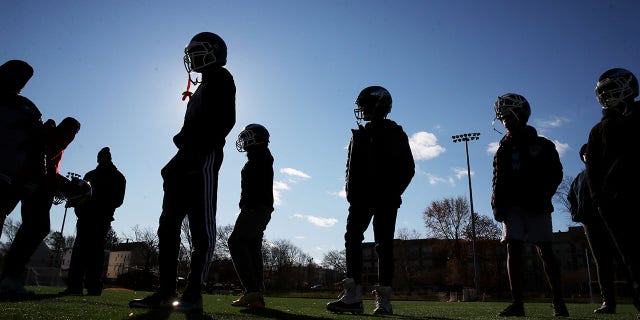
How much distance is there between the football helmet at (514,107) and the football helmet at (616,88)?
1.27 metres

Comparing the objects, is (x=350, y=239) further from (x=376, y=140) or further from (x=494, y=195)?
(x=494, y=195)

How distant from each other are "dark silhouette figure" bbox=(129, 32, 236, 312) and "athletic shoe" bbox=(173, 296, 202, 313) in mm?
139

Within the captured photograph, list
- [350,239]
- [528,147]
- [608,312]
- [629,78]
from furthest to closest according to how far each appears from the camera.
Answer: [608,312]
[528,147]
[350,239]
[629,78]

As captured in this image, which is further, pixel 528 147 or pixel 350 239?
pixel 528 147

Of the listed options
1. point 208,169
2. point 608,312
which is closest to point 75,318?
point 208,169

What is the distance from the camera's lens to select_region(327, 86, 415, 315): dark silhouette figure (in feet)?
13.8

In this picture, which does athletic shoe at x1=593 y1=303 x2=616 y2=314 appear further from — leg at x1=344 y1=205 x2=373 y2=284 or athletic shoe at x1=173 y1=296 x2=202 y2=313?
athletic shoe at x1=173 y1=296 x2=202 y2=313

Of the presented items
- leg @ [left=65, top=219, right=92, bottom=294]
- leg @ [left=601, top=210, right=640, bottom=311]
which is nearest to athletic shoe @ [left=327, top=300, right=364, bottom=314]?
leg @ [left=601, top=210, right=640, bottom=311]

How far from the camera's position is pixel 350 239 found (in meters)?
4.31

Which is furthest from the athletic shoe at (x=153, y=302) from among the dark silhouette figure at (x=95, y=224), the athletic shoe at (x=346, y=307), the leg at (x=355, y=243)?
the dark silhouette figure at (x=95, y=224)

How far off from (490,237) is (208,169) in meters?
57.7

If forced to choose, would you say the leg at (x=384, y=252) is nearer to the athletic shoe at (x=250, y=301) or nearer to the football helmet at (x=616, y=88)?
the athletic shoe at (x=250, y=301)

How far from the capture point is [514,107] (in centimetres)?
479

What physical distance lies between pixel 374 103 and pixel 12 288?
426 cm
